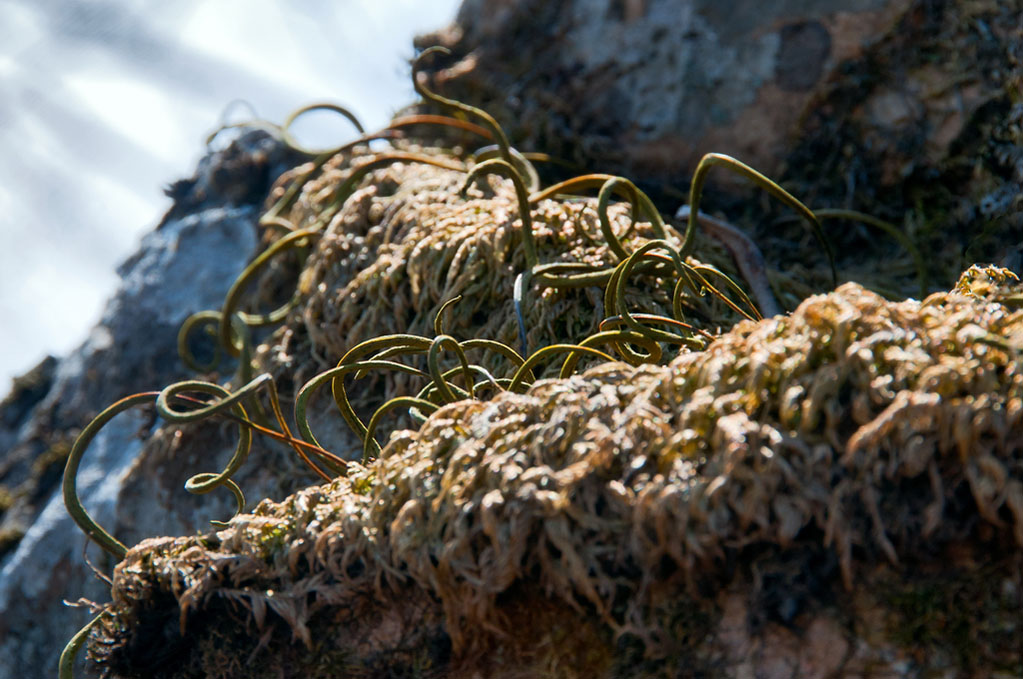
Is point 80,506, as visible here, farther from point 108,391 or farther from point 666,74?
point 666,74

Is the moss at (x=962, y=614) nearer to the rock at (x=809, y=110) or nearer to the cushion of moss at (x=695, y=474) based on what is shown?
the cushion of moss at (x=695, y=474)

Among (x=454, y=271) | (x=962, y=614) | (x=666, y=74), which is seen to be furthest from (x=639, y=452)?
(x=666, y=74)

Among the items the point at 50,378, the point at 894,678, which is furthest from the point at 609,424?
the point at 50,378

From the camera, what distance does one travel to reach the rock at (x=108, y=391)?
220cm

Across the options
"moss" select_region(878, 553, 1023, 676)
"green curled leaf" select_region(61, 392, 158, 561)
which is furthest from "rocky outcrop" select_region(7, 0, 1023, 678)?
"green curled leaf" select_region(61, 392, 158, 561)

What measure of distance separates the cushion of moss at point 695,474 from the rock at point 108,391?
1046 millimetres

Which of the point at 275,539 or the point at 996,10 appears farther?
the point at 996,10

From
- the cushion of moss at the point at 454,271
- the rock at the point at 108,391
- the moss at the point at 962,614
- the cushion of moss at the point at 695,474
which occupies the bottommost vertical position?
the moss at the point at 962,614

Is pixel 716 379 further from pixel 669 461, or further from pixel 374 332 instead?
pixel 374 332

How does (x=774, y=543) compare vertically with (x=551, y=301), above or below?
below

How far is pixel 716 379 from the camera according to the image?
39.5 inches

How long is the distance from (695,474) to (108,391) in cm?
223

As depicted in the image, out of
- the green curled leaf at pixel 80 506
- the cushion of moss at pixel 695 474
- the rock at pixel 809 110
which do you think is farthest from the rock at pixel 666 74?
the green curled leaf at pixel 80 506

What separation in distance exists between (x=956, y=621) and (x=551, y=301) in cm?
91
